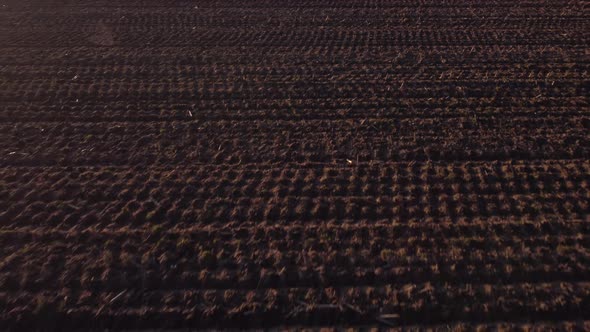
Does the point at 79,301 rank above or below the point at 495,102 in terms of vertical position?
above

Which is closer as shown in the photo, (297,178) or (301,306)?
(301,306)

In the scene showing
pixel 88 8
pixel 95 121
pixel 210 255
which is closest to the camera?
pixel 210 255

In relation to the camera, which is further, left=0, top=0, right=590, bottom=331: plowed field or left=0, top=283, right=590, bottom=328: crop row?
left=0, top=0, right=590, bottom=331: plowed field

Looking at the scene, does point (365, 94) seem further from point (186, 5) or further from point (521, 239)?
point (186, 5)

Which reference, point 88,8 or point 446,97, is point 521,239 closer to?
point 446,97

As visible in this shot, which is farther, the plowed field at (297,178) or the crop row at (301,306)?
the plowed field at (297,178)

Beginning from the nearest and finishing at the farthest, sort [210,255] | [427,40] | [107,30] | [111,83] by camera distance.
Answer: [210,255] < [111,83] < [427,40] < [107,30]

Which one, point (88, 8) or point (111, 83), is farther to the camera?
point (88, 8)

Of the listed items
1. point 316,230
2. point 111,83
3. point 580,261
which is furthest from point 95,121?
point 580,261
